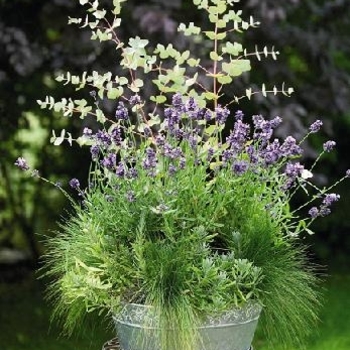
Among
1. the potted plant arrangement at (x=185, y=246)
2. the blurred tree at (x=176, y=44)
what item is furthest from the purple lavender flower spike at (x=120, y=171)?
the blurred tree at (x=176, y=44)

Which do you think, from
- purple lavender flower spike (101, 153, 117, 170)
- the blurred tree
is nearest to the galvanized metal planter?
purple lavender flower spike (101, 153, 117, 170)

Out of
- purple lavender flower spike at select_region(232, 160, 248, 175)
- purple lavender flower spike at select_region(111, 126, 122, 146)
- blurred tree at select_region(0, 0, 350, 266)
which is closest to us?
purple lavender flower spike at select_region(232, 160, 248, 175)

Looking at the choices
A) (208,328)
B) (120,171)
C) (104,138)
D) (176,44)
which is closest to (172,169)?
(120,171)

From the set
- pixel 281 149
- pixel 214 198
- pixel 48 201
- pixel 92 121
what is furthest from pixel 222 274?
pixel 48 201

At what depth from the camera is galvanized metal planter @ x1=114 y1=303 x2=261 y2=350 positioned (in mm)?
2197

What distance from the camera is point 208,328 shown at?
7.25 feet

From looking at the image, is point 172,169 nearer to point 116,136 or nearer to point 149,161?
point 149,161

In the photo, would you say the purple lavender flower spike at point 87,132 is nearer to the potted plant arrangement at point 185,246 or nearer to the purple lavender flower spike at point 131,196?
the potted plant arrangement at point 185,246

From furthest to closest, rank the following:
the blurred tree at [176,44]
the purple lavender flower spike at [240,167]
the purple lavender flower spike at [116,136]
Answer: the blurred tree at [176,44] < the purple lavender flower spike at [116,136] < the purple lavender flower spike at [240,167]

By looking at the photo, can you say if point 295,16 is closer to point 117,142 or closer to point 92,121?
point 92,121

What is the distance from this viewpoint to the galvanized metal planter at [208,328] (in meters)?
2.20

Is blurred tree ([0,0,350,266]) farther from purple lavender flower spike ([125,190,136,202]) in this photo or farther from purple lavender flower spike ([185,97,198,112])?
purple lavender flower spike ([125,190,136,202])

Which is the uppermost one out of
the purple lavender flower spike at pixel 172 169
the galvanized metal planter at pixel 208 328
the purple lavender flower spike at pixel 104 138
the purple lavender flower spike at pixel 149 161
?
the purple lavender flower spike at pixel 104 138

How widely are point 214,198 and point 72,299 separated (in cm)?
50
